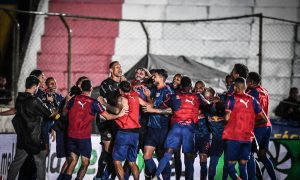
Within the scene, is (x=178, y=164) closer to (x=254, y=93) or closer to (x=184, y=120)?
(x=184, y=120)

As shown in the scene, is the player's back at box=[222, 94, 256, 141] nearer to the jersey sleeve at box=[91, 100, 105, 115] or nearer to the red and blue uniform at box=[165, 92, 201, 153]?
the red and blue uniform at box=[165, 92, 201, 153]

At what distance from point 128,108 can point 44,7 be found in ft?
21.0

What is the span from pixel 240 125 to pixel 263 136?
0.94 metres

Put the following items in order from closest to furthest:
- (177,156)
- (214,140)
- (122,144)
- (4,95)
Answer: (122,144) → (177,156) → (214,140) → (4,95)

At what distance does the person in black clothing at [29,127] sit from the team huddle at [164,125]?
2.39ft

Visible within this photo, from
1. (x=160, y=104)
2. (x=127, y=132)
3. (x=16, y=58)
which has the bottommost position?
(x=127, y=132)

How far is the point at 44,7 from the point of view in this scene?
1727cm

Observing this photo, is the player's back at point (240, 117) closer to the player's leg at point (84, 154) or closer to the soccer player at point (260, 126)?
the soccer player at point (260, 126)

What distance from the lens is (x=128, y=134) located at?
465 inches

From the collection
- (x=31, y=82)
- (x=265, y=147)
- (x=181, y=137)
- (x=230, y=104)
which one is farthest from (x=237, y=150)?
(x=31, y=82)

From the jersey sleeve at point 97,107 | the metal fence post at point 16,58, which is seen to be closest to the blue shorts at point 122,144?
the jersey sleeve at point 97,107

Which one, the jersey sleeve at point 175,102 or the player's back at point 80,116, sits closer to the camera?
the player's back at point 80,116

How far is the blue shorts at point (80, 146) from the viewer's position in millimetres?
12055

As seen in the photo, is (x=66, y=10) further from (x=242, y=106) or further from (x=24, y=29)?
(x=242, y=106)
